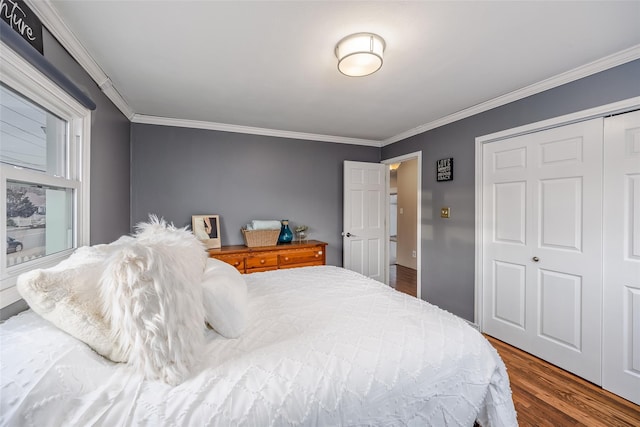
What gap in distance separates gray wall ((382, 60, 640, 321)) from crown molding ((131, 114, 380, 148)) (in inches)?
30.4

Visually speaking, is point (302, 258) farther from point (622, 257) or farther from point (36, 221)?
point (622, 257)

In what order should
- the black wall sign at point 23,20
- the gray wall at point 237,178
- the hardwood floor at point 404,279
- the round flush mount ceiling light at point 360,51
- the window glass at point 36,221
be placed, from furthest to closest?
the hardwood floor at point 404,279
the gray wall at point 237,178
the round flush mount ceiling light at point 360,51
the window glass at point 36,221
the black wall sign at point 23,20

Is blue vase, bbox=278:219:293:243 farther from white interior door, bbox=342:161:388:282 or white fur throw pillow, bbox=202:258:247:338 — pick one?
white fur throw pillow, bbox=202:258:247:338

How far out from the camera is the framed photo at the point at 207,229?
323 cm

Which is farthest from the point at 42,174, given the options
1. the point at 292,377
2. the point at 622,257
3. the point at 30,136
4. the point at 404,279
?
the point at 404,279

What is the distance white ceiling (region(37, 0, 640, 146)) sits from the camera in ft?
4.75

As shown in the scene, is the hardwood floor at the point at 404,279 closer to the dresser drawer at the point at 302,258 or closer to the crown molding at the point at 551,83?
the dresser drawer at the point at 302,258

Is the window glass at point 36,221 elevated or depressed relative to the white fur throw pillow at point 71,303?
elevated

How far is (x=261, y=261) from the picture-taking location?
10.4 feet

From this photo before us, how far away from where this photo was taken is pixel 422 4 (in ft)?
4.57

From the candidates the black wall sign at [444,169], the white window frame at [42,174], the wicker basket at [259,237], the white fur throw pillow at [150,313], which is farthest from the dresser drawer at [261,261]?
the black wall sign at [444,169]

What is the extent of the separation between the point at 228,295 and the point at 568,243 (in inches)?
104

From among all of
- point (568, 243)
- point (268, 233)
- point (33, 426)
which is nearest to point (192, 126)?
point (268, 233)

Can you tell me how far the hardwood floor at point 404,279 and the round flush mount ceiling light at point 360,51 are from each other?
132 inches
